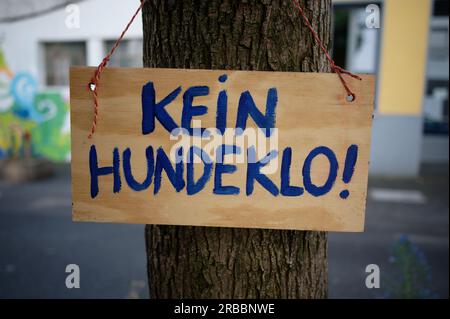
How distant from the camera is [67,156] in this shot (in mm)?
8258

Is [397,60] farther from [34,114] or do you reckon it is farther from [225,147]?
[34,114]

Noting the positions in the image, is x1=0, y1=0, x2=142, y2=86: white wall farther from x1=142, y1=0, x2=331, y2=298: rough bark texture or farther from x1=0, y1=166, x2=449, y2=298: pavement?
x1=142, y1=0, x2=331, y2=298: rough bark texture

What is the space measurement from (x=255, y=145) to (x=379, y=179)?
21.9ft

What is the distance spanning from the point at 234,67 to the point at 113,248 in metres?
3.49

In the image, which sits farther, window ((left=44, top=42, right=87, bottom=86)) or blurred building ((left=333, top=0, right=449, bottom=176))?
window ((left=44, top=42, right=87, bottom=86))

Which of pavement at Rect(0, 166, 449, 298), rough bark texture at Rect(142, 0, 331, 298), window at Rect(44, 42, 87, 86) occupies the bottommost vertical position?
pavement at Rect(0, 166, 449, 298)

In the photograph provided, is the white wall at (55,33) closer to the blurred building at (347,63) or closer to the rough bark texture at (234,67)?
the blurred building at (347,63)

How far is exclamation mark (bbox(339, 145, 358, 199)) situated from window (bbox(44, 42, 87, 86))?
306 inches

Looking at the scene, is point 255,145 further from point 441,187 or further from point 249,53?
point 441,187

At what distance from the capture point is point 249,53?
1080mm

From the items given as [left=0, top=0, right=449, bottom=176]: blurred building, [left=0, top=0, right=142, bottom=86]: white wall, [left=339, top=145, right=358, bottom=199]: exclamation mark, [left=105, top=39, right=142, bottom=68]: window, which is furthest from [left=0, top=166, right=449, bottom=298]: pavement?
[left=0, top=0, right=142, bottom=86]: white wall

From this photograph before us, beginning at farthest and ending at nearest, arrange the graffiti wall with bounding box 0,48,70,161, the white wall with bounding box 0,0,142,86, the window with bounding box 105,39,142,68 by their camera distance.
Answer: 1. the graffiti wall with bounding box 0,48,70,161
2. the window with bounding box 105,39,142,68
3. the white wall with bounding box 0,0,142,86

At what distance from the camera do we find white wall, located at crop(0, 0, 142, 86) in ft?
23.9
